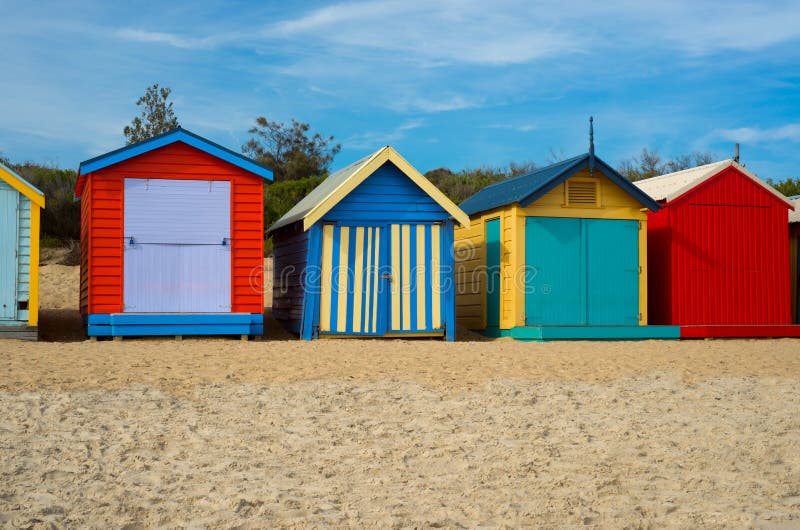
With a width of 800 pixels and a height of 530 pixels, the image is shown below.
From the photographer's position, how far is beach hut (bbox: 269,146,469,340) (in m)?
14.0

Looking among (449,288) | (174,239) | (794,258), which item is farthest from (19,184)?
(794,258)

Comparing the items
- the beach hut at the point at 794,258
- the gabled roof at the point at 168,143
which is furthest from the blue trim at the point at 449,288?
the beach hut at the point at 794,258

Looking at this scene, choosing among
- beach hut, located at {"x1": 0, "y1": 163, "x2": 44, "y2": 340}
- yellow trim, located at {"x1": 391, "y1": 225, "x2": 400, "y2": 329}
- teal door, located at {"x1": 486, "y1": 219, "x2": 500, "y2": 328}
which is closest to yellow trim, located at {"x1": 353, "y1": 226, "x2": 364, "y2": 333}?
yellow trim, located at {"x1": 391, "y1": 225, "x2": 400, "y2": 329}

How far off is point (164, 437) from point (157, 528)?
6.63 feet

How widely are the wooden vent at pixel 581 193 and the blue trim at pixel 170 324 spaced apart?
5424 mm

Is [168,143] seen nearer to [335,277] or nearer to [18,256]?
[18,256]

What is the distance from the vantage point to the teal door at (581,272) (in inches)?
583

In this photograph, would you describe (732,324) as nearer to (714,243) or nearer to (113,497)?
(714,243)

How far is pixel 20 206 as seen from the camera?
Answer: 13.2m

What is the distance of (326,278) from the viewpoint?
1401 cm

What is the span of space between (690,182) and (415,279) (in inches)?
211

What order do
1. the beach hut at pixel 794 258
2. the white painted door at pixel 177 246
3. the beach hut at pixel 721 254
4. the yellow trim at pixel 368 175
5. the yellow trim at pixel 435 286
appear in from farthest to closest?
1. the beach hut at pixel 794 258
2. the beach hut at pixel 721 254
3. the yellow trim at pixel 435 286
4. the yellow trim at pixel 368 175
5. the white painted door at pixel 177 246

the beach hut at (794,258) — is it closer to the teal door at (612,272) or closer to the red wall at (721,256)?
the red wall at (721,256)

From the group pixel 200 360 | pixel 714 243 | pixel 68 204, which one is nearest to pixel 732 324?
pixel 714 243
